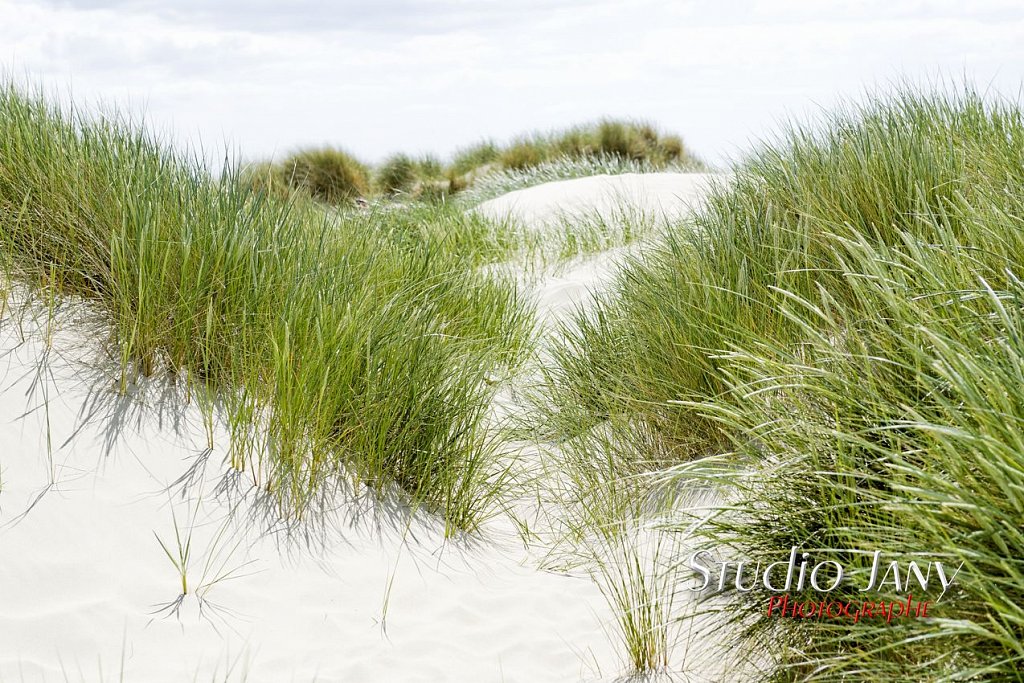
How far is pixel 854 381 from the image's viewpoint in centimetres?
218

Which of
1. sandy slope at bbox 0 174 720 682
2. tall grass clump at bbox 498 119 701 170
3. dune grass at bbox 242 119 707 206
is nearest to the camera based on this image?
sandy slope at bbox 0 174 720 682

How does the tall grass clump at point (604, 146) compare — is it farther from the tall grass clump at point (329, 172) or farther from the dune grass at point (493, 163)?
the tall grass clump at point (329, 172)

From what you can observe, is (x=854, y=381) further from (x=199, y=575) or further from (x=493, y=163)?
(x=493, y=163)

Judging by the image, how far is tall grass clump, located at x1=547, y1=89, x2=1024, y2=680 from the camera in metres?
1.69

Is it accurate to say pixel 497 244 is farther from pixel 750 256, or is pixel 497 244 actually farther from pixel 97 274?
pixel 97 274

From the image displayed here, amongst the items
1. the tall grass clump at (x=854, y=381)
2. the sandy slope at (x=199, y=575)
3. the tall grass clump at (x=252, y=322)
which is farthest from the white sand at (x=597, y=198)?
the sandy slope at (x=199, y=575)

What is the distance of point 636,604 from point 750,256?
1.99 meters

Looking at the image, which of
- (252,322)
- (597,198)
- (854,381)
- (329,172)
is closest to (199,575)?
(252,322)

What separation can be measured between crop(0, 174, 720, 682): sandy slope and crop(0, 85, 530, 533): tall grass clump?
14 cm

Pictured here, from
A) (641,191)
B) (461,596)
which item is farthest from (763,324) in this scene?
(641,191)

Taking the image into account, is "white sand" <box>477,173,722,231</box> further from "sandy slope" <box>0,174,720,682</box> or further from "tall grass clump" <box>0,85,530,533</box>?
"sandy slope" <box>0,174,720,682</box>

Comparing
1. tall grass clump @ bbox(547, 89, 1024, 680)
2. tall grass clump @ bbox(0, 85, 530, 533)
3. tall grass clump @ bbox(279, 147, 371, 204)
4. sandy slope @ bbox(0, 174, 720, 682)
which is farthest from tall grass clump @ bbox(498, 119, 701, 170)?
sandy slope @ bbox(0, 174, 720, 682)

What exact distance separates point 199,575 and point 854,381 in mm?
1936

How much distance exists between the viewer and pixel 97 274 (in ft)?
10.9
